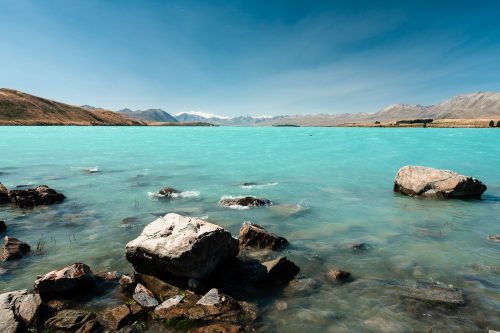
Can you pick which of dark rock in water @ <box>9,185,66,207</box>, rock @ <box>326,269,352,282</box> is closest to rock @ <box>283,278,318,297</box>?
rock @ <box>326,269,352,282</box>

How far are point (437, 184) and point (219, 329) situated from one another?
23606 millimetres

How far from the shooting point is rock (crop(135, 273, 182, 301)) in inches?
438

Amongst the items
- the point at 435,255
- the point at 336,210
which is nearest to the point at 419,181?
the point at 336,210

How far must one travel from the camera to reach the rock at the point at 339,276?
42.3ft

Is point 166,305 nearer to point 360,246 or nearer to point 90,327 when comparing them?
point 90,327

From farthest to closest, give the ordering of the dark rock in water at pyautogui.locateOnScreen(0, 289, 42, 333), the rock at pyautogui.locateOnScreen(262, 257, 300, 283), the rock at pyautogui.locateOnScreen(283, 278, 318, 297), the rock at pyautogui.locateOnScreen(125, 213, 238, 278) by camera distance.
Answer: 1. the rock at pyautogui.locateOnScreen(262, 257, 300, 283)
2. the rock at pyautogui.locateOnScreen(283, 278, 318, 297)
3. the rock at pyautogui.locateOnScreen(125, 213, 238, 278)
4. the dark rock in water at pyautogui.locateOnScreen(0, 289, 42, 333)

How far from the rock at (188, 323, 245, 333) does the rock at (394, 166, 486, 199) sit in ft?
73.8

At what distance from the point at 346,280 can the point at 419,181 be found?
1821 centimetres

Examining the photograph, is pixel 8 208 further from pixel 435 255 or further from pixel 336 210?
pixel 435 255

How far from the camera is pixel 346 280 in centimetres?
1290

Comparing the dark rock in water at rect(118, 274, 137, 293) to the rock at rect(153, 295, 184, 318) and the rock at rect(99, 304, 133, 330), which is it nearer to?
the rock at rect(99, 304, 133, 330)

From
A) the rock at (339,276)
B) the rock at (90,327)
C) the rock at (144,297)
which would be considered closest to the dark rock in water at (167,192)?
the rock at (144,297)

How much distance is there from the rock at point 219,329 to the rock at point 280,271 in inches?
127

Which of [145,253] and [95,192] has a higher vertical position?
[145,253]
